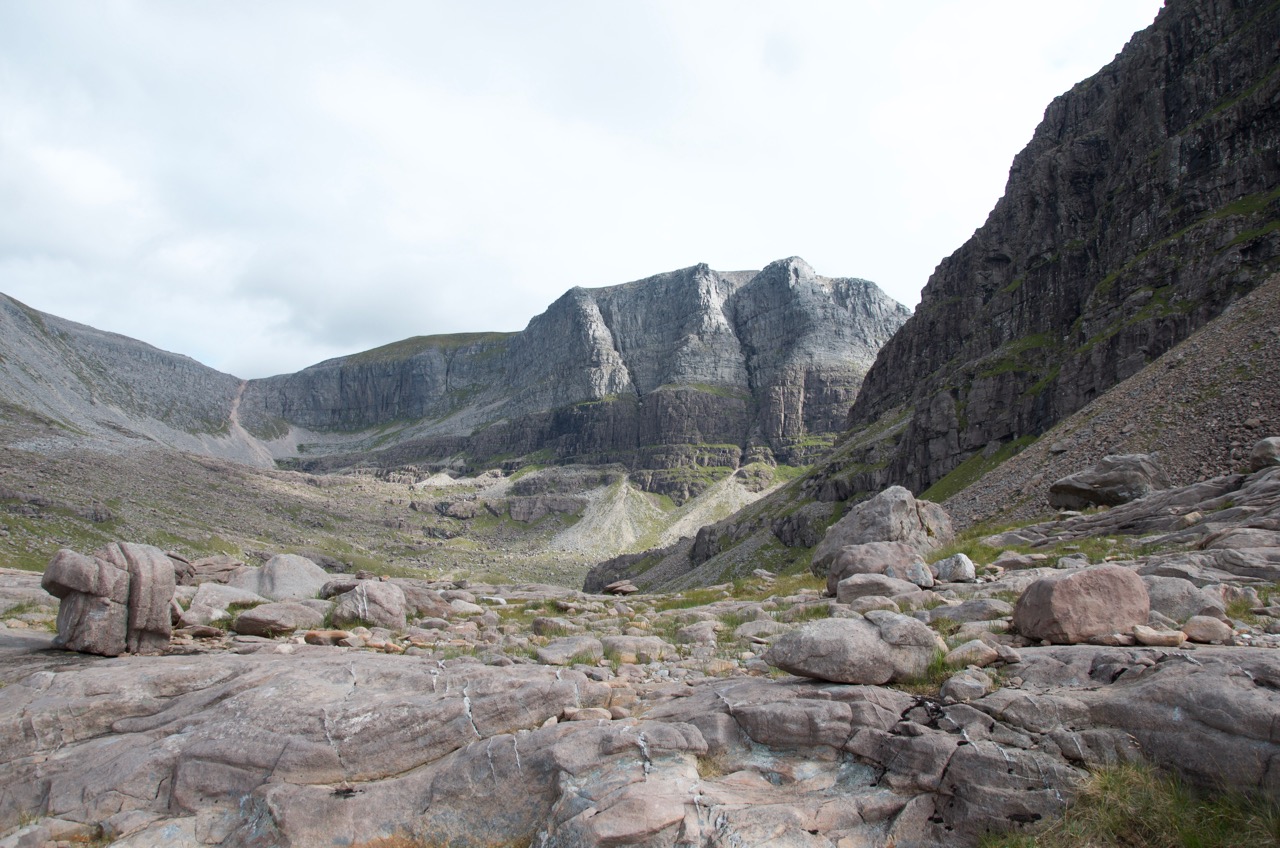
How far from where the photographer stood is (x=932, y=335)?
123 metres

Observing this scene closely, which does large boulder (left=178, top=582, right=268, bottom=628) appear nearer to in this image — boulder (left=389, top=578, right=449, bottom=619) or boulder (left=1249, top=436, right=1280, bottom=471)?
boulder (left=389, top=578, right=449, bottom=619)

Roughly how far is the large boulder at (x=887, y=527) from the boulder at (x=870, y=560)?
7.63 m

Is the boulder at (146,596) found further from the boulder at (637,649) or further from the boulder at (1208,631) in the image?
the boulder at (1208,631)

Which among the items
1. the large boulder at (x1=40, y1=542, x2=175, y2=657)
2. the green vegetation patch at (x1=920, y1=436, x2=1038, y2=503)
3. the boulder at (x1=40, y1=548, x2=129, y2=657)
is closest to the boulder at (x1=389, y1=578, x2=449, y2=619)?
the large boulder at (x1=40, y1=542, x2=175, y2=657)

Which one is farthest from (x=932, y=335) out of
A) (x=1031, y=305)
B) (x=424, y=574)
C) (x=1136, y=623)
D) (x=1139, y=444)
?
(x=1136, y=623)

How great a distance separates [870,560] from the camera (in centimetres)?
2127

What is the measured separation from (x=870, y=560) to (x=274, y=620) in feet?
56.1

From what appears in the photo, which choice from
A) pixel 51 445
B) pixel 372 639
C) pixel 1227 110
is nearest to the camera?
pixel 372 639

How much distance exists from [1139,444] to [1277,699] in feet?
115

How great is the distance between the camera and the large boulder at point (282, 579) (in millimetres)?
25553

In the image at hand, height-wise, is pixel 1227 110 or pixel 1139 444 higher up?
pixel 1227 110

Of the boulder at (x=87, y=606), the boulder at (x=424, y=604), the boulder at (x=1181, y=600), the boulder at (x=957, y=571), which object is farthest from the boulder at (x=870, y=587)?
the boulder at (x=87, y=606)

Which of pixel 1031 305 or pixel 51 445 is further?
pixel 51 445

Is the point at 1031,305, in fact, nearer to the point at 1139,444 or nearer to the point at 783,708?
the point at 1139,444
